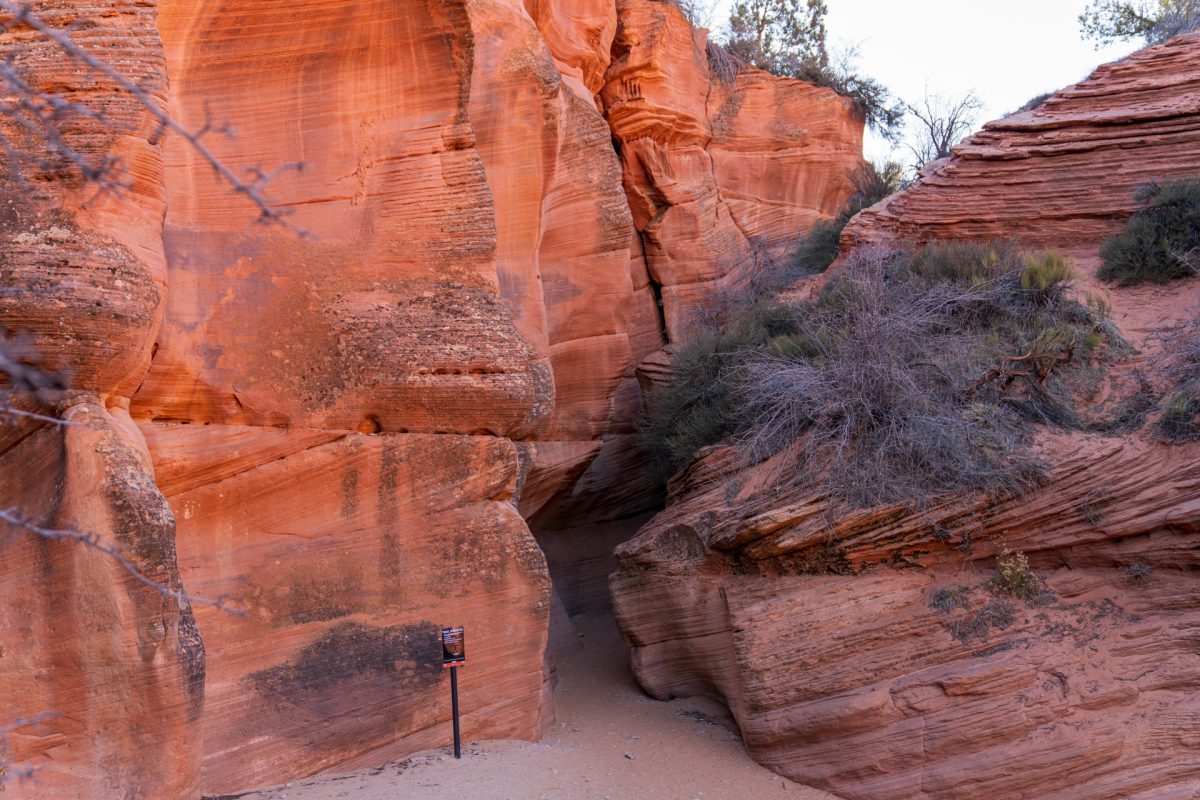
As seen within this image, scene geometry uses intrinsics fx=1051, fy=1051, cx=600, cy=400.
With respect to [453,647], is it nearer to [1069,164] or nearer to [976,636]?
[976,636]

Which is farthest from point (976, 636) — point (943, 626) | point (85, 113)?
point (85, 113)

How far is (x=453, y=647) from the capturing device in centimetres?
732

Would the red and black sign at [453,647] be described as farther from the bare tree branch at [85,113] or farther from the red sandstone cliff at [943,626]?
the bare tree branch at [85,113]

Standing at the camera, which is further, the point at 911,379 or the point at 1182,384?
the point at 911,379

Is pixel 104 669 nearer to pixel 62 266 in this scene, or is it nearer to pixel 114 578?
pixel 114 578

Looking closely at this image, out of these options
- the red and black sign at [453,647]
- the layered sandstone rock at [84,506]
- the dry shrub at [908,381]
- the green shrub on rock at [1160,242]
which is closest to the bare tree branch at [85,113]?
the layered sandstone rock at [84,506]

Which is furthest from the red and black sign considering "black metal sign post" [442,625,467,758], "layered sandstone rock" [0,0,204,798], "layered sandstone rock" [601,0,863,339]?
"layered sandstone rock" [601,0,863,339]

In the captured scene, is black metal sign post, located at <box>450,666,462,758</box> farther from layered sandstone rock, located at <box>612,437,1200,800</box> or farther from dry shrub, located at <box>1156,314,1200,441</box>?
Result: dry shrub, located at <box>1156,314,1200,441</box>

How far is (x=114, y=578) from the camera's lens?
5840mm

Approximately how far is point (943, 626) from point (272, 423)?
498 centimetres

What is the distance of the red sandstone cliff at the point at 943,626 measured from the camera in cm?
696

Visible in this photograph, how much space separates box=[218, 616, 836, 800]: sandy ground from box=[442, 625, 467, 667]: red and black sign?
70cm

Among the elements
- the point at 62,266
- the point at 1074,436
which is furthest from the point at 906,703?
the point at 62,266

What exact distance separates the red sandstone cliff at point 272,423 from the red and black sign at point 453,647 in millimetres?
306
